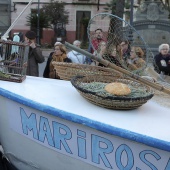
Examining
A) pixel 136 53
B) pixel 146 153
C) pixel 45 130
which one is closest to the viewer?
pixel 146 153

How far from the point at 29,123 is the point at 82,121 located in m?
0.72

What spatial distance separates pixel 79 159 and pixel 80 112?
42 centimetres

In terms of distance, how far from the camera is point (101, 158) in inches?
125

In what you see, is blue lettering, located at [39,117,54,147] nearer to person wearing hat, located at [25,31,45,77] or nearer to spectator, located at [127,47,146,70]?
spectator, located at [127,47,146,70]

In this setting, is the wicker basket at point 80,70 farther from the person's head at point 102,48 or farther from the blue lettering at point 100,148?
the blue lettering at point 100,148

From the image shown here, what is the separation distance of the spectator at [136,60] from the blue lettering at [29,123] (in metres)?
1.25

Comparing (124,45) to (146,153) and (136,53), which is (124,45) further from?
(146,153)

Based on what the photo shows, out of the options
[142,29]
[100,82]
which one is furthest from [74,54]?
[142,29]

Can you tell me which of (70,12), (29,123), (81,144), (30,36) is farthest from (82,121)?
(70,12)

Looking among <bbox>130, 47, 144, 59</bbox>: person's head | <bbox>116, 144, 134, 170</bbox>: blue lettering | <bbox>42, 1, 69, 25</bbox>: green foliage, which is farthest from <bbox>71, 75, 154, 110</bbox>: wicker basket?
<bbox>42, 1, 69, 25</bbox>: green foliage

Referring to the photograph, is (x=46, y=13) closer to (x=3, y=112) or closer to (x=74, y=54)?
(x=74, y=54)

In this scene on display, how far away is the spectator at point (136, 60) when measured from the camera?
4217 mm

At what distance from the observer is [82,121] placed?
314 centimetres

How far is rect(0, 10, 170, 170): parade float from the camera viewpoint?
9.76ft
